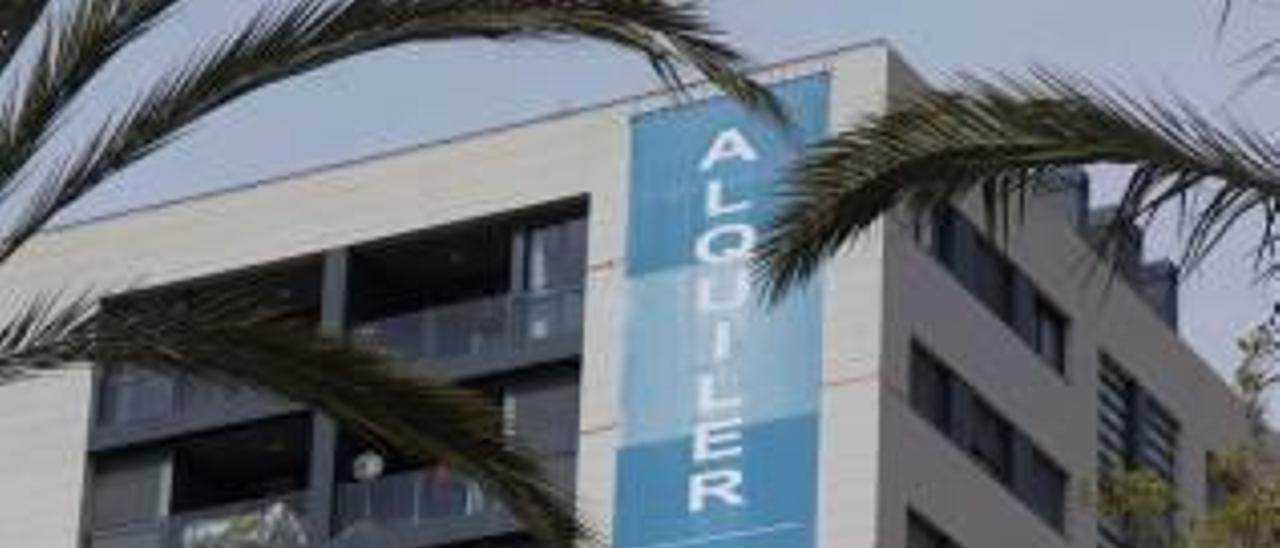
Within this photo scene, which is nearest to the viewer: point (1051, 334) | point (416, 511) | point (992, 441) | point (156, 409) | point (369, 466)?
point (992, 441)

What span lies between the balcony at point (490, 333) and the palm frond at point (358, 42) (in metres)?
40.6

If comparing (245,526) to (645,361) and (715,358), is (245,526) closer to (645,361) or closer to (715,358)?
(645,361)

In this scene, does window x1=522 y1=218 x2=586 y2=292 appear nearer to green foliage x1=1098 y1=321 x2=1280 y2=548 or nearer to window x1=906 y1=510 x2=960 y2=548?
window x1=906 y1=510 x2=960 y2=548

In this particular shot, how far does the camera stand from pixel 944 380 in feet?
199

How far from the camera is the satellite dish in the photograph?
64062 mm

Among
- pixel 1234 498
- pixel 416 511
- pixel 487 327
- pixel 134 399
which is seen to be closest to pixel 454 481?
pixel 416 511

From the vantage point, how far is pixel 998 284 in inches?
2479

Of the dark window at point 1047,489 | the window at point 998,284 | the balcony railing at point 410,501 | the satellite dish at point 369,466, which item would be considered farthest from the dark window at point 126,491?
the dark window at point 1047,489

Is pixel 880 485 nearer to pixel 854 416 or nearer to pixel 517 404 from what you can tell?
pixel 854 416

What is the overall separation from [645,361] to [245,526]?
24.9 ft

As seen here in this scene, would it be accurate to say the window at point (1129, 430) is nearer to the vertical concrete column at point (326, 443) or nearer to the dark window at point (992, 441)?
the dark window at point (992, 441)

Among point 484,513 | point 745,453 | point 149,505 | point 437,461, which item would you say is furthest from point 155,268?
point 437,461

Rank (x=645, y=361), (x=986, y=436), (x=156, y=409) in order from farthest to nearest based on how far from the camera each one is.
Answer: (x=156, y=409), (x=986, y=436), (x=645, y=361)

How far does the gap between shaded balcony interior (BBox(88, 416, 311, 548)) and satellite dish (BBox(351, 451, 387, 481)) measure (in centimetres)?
88
